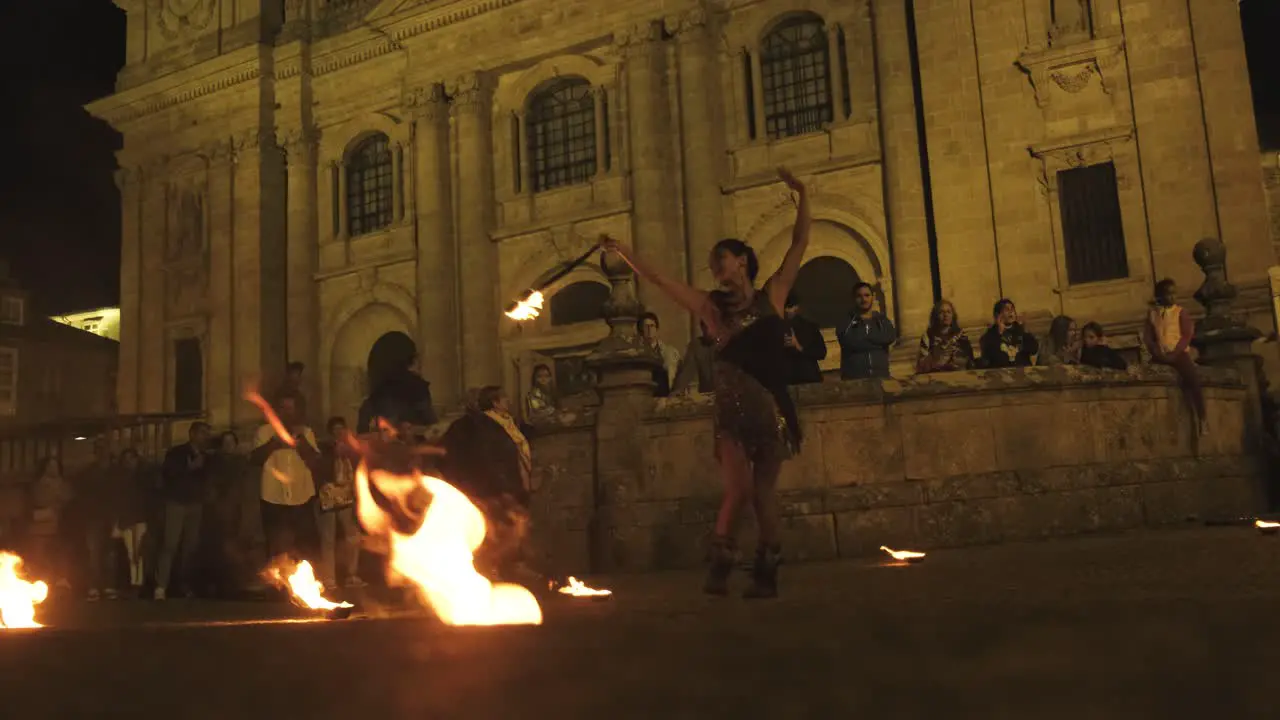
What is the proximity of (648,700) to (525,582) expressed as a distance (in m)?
5.29

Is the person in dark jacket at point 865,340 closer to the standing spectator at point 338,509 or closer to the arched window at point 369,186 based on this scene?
the standing spectator at point 338,509

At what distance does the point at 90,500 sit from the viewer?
12.4 meters

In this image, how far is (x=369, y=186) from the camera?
87.4 feet

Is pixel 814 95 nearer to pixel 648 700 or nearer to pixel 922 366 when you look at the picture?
pixel 922 366

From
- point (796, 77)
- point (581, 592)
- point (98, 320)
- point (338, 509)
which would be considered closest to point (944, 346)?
point (581, 592)

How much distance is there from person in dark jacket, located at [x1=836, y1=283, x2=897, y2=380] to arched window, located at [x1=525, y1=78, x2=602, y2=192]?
14000mm

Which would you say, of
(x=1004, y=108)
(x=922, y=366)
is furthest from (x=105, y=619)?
(x=1004, y=108)

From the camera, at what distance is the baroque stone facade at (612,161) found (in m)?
17.9

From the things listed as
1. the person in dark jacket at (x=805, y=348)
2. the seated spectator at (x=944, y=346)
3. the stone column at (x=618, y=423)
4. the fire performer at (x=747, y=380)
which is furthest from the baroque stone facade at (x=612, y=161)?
the fire performer at (x=747, y=380)

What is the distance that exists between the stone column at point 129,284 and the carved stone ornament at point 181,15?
13.9 ft

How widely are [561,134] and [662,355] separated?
43.8 feet

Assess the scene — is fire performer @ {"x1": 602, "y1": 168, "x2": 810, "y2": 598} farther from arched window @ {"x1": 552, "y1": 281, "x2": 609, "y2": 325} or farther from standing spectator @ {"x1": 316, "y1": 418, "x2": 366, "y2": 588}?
arched window @ {"x1": 552, "y1": 281, "x2": 609, "y2": 325}

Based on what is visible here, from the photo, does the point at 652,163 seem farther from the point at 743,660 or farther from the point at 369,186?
the point at 743,660

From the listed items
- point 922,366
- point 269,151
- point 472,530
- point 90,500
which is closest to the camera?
point 472,530
